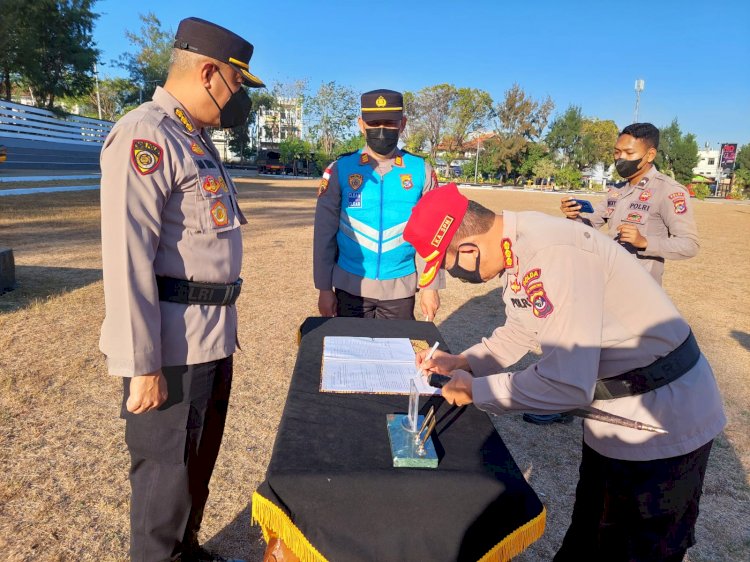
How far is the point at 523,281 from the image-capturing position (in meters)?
1.30

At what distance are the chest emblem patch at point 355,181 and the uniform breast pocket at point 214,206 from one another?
1189 millimetres

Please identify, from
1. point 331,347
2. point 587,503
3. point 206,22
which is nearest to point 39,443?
point 331,347

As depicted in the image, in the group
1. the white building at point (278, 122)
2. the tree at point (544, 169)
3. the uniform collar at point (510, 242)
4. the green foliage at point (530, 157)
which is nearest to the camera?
the uniform collar at point (510, 242)

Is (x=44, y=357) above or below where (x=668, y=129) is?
below

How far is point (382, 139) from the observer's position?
2.86 m

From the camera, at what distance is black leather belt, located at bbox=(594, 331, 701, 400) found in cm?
135

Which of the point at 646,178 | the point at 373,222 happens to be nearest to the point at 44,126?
the point at 373,222

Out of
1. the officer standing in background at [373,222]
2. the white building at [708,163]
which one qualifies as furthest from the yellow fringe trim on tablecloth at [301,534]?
the white building at [708,163]

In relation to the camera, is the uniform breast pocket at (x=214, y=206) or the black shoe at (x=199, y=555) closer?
the uniform breast pocket at (x=214, y=206)

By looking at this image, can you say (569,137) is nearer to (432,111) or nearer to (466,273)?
(432,111)

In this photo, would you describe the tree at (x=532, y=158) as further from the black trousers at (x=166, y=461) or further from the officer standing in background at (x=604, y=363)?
the black trousers at (x=166, y=461)

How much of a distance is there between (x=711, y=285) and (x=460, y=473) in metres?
9.03

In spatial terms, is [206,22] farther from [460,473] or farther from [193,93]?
[460,473]

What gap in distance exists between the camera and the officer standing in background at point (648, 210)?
3.11 meters
